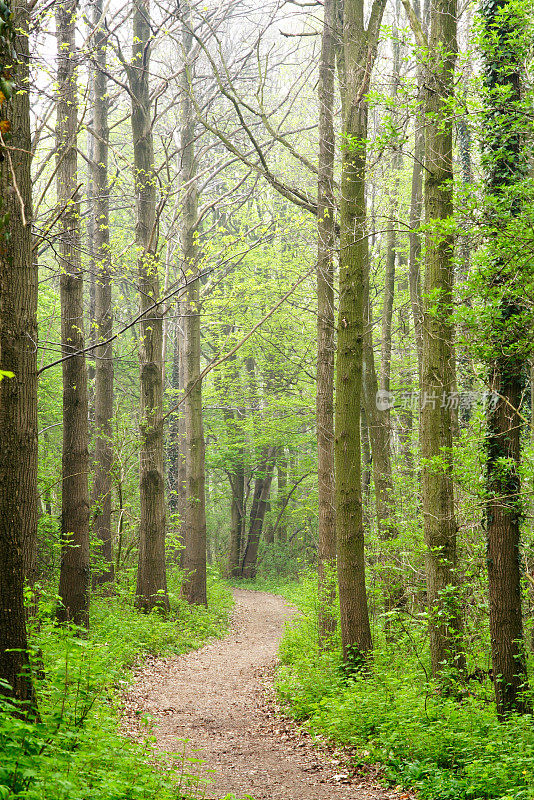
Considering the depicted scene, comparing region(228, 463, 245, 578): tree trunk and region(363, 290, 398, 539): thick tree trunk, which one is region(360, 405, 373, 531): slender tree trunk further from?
region(228, 463, 245, 578): tree trunk

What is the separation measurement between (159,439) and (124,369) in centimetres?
1253

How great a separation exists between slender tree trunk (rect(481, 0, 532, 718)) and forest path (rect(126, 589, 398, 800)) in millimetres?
1892

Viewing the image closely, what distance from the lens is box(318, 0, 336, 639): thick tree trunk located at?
9.55 metres

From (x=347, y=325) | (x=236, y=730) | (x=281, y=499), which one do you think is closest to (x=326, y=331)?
(x=347, y=325)

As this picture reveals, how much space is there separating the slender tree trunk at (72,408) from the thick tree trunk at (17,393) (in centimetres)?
287

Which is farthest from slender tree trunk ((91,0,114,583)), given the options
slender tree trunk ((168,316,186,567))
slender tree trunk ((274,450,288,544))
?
slender tree trunk ((274,450,288,544))

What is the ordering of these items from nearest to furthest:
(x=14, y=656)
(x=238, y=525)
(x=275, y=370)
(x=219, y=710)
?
1. (x=14, y=656)
2. (x=219, y=710)
3. (x=275, y=370)
4. (x=238, y=525)

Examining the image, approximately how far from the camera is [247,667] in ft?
35.0

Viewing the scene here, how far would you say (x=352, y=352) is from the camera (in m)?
→ 7.83

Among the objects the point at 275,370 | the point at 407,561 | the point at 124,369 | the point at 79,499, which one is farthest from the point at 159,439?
the point at 124,369

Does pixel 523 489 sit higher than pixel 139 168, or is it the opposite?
pixel 139 168

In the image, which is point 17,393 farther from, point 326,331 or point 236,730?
point 326,331

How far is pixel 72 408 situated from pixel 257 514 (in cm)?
1799

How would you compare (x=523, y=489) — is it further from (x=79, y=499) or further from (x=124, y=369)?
(x=124, y=369)
